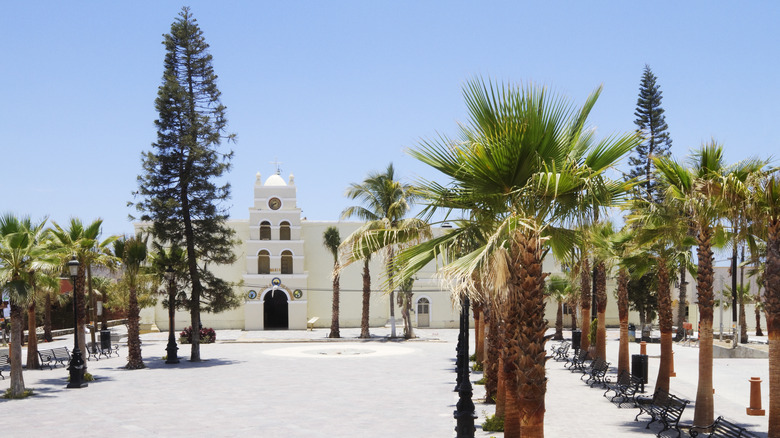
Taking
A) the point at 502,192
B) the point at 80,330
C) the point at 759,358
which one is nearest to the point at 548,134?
the point at 502,192

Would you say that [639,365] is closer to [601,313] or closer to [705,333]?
[601,313]

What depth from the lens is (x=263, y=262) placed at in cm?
5325

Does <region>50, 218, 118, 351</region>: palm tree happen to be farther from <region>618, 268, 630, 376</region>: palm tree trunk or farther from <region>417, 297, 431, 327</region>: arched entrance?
<region>417, 297, 431, 327</region>: arched entrance

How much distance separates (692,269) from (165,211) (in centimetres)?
2302

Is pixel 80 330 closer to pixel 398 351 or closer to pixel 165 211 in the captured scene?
pixel 165 211

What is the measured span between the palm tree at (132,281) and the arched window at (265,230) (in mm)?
23600

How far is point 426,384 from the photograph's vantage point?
76.9 feet

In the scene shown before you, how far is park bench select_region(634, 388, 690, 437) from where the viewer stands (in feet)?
47.9

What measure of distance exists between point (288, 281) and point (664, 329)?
119ft

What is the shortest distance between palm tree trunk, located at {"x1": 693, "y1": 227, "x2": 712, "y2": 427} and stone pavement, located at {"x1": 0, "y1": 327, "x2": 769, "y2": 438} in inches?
51.0

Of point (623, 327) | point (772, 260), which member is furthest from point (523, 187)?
point (623, 327)

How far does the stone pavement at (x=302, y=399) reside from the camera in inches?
620

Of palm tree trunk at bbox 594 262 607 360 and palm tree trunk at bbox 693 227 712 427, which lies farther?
palm tree trunk at bbox 594 262 607 360

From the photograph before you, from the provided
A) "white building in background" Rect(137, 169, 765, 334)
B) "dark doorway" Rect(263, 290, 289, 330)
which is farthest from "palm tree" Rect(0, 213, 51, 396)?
"dark doorway" Rect(263, 290, 289, 330)
